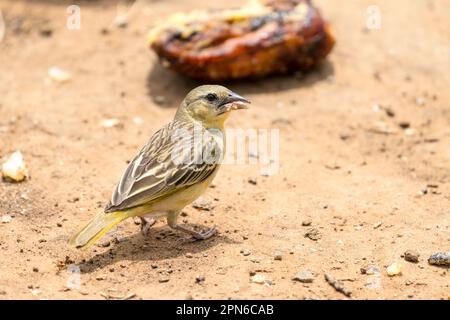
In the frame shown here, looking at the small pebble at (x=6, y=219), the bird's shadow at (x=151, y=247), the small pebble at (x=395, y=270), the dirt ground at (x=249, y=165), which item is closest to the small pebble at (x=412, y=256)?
the dirt ground at (x=249, y=165)

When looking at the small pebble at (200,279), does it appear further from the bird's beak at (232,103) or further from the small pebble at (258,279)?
the bird's beak at (232,103)

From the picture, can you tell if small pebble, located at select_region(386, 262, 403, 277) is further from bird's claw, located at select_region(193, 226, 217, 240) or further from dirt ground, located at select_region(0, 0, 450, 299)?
bird's claw, located at select_region(193, 226, 217, 240)

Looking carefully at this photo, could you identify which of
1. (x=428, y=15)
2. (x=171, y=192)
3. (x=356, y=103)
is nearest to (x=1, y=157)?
(x=171, y=192)

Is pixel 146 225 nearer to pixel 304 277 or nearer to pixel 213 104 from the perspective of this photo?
pixel 213 104

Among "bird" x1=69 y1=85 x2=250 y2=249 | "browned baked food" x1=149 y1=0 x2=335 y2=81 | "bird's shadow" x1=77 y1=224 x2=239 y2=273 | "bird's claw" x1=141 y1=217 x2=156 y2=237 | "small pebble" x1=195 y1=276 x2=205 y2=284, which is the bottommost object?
"small pebble" x1=195 y1=276 x2=205 y2=284

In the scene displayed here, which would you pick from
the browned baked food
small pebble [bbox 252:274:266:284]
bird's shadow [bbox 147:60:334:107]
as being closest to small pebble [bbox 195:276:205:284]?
small pebble [bbox 252:274:266:284]
